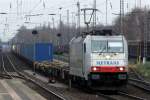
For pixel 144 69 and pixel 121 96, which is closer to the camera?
pixel 121 96

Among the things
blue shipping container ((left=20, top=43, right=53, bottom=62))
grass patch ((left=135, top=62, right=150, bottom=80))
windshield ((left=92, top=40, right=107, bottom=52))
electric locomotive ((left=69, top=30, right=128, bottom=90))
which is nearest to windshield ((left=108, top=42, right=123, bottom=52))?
electric locomotive ((left=69, top=30, right=128, bottom=90))

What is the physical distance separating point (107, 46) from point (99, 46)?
0.40m

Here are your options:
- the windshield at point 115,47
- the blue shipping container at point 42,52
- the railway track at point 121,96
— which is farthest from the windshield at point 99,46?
the blue shipping container at point 42,52

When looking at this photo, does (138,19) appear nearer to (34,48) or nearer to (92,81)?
(34,48)

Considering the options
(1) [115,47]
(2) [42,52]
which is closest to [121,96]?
(1) [115,47]

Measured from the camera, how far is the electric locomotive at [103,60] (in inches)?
963

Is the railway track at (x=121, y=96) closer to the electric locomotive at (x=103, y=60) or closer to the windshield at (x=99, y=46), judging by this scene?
the electric locomotive at (x=103, y=60)

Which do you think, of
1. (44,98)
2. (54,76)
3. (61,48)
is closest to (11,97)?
(44,98)

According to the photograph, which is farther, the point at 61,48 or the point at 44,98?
the point at 61,48

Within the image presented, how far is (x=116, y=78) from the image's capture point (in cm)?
2448

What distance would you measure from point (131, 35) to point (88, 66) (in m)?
80.5

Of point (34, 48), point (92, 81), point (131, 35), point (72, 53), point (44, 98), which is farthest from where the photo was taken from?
point (131, 35)

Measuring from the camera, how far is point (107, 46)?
25.2 metres

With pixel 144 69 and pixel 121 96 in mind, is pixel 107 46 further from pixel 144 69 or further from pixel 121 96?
pixel 144 69
